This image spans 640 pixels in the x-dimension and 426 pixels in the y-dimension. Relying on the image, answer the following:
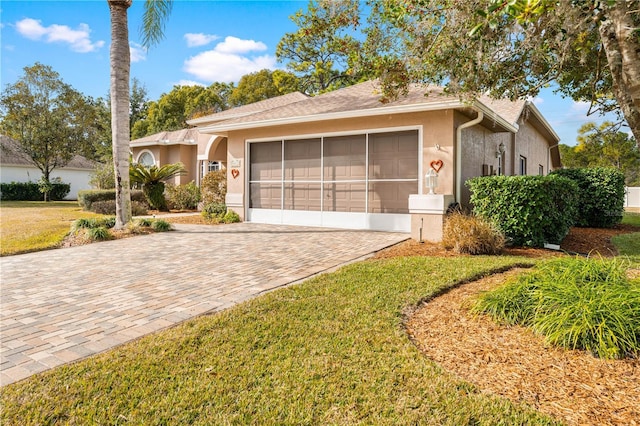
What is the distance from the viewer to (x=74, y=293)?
208 inches

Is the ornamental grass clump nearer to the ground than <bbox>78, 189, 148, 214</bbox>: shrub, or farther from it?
nearer to the ground

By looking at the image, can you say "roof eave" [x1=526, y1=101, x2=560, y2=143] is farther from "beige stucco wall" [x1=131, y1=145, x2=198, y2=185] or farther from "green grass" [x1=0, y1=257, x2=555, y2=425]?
"beige stucco wall" [x1=131, y1=145, x2=198, y2=185]

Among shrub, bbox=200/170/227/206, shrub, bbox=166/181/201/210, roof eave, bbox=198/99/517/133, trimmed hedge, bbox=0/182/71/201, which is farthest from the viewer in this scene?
trimmed hedge, bbox=0/182/71/201

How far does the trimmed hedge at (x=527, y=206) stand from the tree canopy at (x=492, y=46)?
1907 millimetres

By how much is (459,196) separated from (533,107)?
7.37m

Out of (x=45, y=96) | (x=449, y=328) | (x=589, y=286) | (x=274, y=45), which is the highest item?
(x=274, y=45)

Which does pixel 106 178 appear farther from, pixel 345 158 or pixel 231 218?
pixel 345 158

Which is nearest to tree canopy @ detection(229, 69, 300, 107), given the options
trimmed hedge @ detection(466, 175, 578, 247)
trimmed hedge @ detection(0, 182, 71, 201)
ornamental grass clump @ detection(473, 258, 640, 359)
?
trimmed hedge @ detection(0, 182, 71, 201)

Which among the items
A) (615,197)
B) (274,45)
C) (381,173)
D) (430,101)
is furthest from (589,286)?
(274,45)

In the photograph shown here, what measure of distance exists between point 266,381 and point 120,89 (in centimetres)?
1089

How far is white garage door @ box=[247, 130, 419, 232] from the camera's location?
37.6ft

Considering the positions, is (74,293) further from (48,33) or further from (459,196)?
(48,33)

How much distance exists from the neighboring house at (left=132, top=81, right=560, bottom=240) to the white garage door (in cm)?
3

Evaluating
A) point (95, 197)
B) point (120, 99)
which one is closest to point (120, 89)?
point (120, 99)
